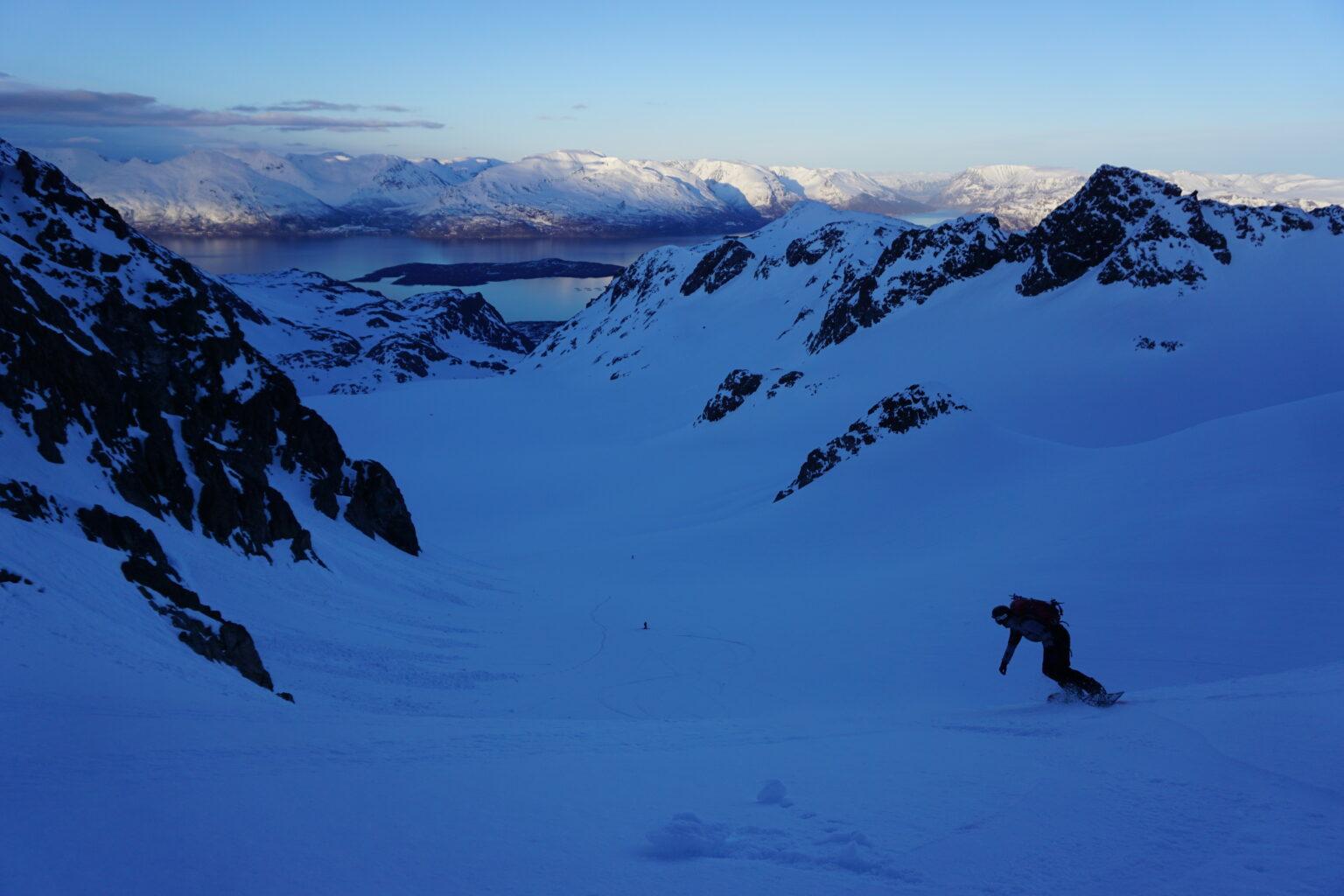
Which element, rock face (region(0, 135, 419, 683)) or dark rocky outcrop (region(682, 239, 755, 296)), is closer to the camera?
rock face (region(0, 135, 419, 683))

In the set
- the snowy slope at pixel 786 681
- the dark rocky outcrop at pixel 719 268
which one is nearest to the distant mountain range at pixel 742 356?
the dark rocky outcrop at pixel 719 268

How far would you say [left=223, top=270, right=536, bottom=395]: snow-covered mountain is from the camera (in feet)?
429

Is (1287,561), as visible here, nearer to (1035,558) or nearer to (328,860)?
(1035,558)

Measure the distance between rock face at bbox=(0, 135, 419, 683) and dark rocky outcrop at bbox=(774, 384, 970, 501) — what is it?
15.5 m

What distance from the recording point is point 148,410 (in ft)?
62.3

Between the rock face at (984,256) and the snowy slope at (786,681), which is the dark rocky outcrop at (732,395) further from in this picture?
the snowy slope at (786,681)

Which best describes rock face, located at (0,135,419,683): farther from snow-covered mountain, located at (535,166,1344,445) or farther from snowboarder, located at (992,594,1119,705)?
snow-covered mountain, located at (535,166,1344,445)

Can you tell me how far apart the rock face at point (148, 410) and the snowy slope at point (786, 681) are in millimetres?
1395

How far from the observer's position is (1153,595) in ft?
42.9

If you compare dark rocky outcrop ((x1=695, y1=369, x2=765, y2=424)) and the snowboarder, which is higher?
the snowboarder

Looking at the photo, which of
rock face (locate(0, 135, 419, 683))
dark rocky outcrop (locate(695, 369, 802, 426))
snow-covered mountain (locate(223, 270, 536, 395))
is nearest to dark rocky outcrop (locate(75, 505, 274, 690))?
rock face (locate(0, 135, 419, 683))

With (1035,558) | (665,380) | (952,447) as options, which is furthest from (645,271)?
(1035,558)

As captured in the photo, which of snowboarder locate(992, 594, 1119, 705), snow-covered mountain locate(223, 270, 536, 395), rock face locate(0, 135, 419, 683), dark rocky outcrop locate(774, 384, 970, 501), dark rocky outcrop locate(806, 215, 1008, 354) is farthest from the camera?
snow-covered mountain locate(223, 270, 536, 395)

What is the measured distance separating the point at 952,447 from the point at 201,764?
24.7 m
